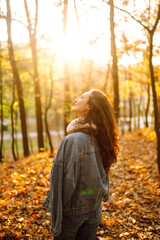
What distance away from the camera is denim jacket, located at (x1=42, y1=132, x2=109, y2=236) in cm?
193

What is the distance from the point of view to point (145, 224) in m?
4.44

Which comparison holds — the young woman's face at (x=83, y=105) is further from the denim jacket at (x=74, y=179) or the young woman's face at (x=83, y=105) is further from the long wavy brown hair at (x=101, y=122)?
the denim jacket at (x=74, y=179)

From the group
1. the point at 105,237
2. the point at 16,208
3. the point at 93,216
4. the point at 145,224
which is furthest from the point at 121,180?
the point at 93,216

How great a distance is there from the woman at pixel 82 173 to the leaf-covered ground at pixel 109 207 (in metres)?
2.18

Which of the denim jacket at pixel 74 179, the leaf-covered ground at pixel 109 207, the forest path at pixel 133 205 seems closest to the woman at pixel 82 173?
the denim jacket at pixel 74 179

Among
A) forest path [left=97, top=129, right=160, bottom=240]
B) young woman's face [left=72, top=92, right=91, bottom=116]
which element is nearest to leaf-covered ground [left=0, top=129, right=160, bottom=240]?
forest path [left=97, top=129, right=160, bottom=240]

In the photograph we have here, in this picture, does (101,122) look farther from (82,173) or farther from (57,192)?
(57,192)

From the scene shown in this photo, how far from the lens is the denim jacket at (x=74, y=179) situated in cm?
193

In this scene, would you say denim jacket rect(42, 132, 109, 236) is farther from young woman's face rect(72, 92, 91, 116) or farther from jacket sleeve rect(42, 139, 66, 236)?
young woman's face rect(72, 92, 91, 116)

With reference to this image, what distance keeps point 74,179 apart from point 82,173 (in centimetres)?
9

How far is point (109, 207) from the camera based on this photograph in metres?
5.27

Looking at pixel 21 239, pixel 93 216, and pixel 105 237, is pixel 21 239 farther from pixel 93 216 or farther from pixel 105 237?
pixel 93 216

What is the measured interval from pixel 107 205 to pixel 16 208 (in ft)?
7.45

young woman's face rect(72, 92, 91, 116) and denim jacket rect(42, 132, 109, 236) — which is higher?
young woman's face rect(72, 92, 91, 116)
